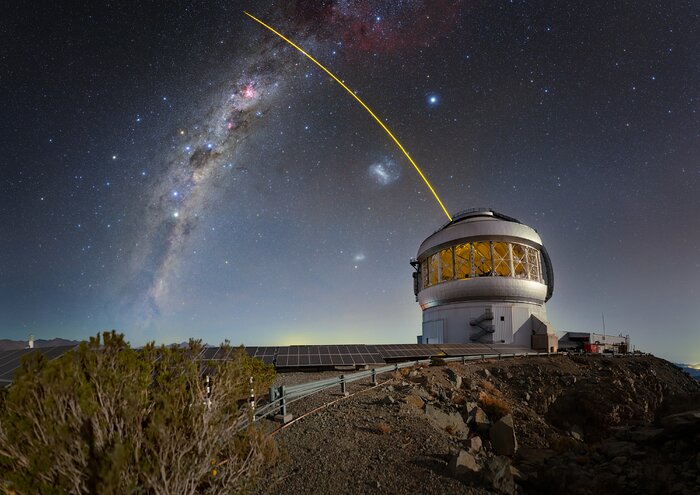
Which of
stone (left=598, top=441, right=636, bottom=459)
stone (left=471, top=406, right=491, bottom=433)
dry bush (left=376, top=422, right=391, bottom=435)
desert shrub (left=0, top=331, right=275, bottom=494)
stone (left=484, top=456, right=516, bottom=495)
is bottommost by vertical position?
stone (left=598, top=441, right=636, bottom=459)

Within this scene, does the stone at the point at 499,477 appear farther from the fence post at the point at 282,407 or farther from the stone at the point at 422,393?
the fence post at the point at 282,407

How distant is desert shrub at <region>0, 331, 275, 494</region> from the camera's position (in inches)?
157

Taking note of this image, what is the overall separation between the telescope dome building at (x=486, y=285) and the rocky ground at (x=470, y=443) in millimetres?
13727

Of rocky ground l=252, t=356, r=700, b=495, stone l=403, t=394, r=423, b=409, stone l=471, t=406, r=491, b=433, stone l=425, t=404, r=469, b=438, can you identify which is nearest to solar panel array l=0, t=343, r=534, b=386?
rocky ground l=252, t=356, r=700, b=495

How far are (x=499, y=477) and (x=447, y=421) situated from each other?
13.6 ft

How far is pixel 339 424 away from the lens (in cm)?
935

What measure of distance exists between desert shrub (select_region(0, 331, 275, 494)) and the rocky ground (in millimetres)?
2365

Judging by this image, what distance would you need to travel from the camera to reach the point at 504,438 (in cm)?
1109

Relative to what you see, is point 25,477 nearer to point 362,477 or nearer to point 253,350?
point 362,477

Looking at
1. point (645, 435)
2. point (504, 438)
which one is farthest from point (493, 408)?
point (645, 435)

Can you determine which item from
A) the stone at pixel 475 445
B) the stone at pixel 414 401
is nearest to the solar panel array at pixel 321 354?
the stone at pixel 414 401

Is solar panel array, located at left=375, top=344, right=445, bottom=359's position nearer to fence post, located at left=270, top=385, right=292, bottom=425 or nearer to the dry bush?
the dry bush

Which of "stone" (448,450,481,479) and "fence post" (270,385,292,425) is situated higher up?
"fence post" (270,385,292,425)

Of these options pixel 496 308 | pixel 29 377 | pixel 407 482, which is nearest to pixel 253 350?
pixel 407 482
